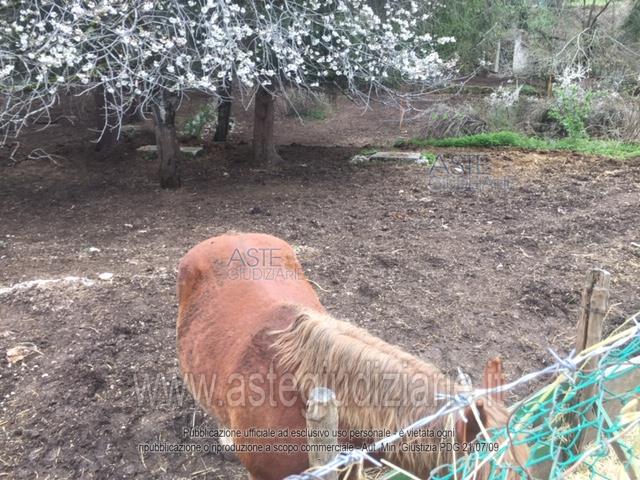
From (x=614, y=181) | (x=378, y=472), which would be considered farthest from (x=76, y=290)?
(x=614, y=181)

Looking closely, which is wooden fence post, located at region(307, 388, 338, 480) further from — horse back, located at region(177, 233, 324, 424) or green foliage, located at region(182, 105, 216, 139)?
green foliage, located at region(182, 105, 216, 139)

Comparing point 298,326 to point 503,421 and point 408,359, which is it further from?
point 503,421

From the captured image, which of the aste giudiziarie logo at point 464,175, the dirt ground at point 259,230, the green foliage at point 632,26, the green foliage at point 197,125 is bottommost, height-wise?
the dirt ground at point 259,230

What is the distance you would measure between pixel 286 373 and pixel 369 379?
354mm

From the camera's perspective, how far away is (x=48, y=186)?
718cm

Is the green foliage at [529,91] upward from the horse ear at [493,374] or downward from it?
upward

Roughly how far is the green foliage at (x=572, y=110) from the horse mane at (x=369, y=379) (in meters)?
8.57

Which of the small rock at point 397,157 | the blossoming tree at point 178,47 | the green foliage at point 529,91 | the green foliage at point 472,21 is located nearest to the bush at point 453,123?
the green foliage at point 472,21

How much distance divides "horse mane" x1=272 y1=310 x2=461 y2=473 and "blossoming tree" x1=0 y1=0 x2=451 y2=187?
3714 millimetres

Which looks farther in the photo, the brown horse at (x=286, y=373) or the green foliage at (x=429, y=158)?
the green foliage at (x=429, y=158)

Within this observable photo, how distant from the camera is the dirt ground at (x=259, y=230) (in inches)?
111

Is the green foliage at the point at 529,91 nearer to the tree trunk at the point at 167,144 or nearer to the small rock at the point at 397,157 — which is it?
the small rock at the point at 397,157

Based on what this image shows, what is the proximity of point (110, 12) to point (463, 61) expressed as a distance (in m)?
7.75

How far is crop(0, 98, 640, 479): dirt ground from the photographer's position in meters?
2.83
